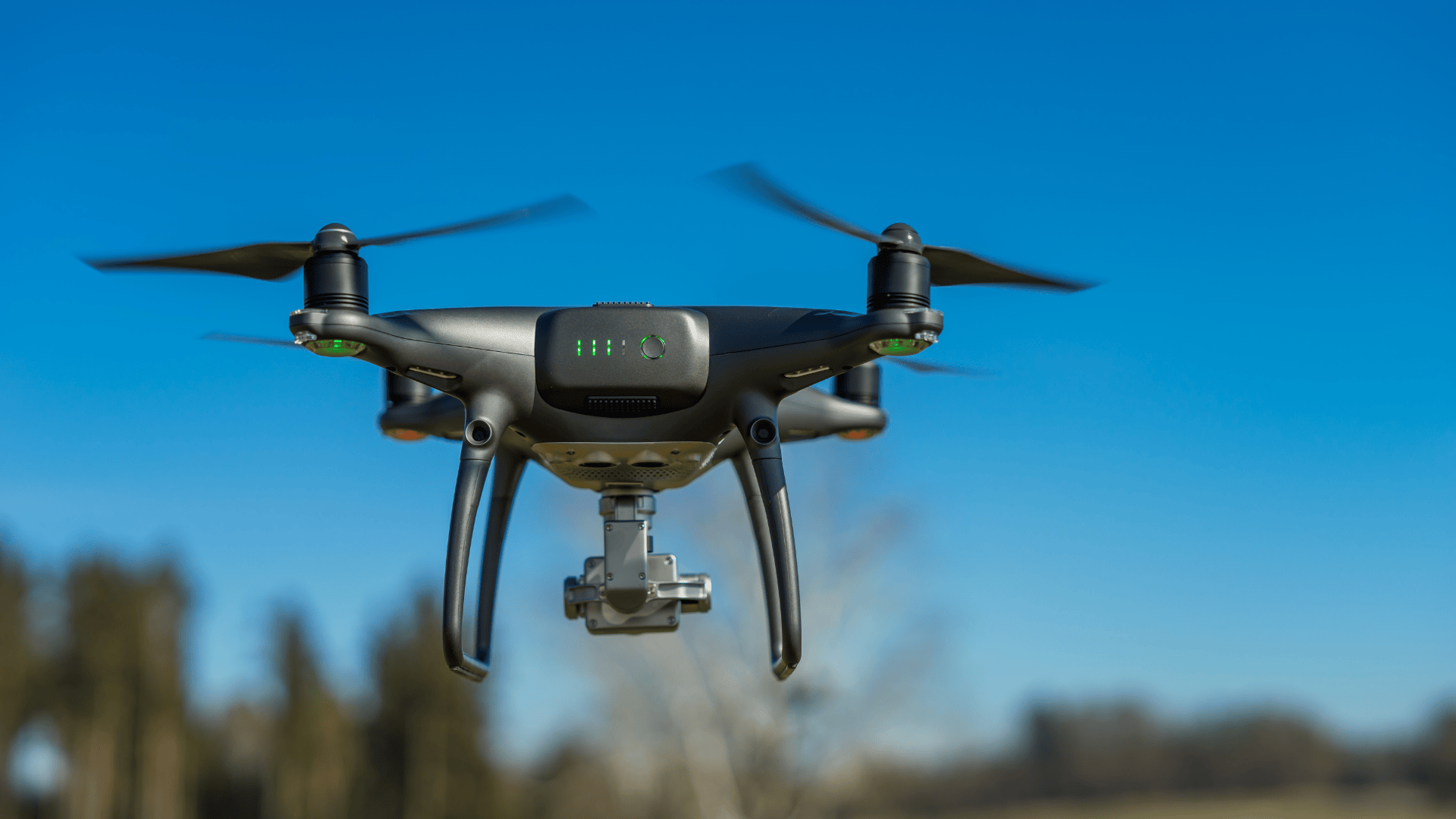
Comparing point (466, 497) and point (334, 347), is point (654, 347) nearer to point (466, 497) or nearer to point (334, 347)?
point (466, 497)

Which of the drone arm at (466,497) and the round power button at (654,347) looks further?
the round power button at (654,347)

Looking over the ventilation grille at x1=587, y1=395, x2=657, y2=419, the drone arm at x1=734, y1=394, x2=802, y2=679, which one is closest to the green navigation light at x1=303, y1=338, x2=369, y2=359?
the ventilation grille at x1=587, y1=395, x2=657, y2=419

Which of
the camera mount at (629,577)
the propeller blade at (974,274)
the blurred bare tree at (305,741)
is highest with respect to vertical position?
the propeller blade at (974,274)

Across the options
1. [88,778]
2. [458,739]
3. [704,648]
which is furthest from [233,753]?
[704,648]

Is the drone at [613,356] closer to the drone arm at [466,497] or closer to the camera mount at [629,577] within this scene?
the drone arm at [466,497]

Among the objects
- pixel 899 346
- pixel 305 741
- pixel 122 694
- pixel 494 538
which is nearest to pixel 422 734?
pixel 305 741

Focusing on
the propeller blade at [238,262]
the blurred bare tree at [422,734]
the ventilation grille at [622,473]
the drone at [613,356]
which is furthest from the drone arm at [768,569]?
the blurred bare tree at [422,734]

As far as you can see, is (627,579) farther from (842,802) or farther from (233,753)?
(233,753)
